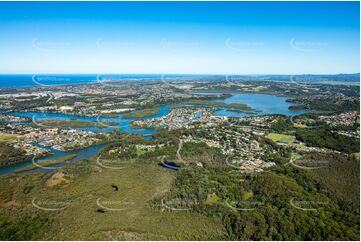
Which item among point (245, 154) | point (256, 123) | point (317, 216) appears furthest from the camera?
point (256, 123)

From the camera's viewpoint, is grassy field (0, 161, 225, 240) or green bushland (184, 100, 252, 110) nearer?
Result: grassy field (0, 161, 225, 240)

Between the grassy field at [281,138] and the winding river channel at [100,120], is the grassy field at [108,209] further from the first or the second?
the grassy field at [281,138]

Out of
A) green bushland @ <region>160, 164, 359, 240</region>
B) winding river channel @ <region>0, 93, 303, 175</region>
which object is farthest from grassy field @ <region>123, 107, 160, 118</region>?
green bushland @ <region>160, 164, 359, 240</region>

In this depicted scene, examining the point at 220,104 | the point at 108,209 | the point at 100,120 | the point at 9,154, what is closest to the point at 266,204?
the point at 108,209

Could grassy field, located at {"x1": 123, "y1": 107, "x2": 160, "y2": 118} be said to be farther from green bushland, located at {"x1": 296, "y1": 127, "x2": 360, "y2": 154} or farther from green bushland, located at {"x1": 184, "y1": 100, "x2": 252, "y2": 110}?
green bushland, located at {"x1": 296, "y1": 127, "x2": 360, "y2": 154}

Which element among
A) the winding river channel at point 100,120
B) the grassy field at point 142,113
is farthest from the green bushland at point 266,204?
the grassy field at point 142,113

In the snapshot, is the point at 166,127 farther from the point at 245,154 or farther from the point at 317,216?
the point at 317,216

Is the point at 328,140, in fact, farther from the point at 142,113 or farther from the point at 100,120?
the point at 100,120

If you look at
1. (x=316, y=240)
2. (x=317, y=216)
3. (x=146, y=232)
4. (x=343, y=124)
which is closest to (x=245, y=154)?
(x=317, y=216)
